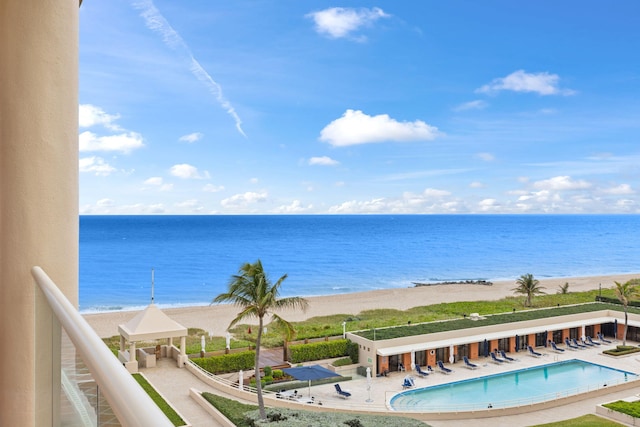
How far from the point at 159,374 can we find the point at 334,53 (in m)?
98.4

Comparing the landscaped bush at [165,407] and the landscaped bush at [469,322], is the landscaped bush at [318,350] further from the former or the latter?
the landscaped bush at [165,407]

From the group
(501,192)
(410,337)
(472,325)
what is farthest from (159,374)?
(501,192)

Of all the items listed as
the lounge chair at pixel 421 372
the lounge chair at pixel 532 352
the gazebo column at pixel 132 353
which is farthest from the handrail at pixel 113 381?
the lounge chair at pixel 532 352

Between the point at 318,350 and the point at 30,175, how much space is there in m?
22.2

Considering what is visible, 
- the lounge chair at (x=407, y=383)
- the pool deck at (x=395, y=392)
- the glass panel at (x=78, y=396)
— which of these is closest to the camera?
the glass panel at (x=78, y=396)

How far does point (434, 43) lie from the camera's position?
108812 mm

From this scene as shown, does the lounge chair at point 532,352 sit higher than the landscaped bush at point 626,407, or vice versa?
the landscaped bush at point 626,407

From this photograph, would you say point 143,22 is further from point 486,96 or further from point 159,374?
point 159,374

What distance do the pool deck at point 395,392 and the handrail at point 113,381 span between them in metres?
15.2

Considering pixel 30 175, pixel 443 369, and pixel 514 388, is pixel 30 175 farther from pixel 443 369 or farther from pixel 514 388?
pixel 443 369

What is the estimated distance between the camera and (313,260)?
9431cm

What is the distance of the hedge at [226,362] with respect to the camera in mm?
21625

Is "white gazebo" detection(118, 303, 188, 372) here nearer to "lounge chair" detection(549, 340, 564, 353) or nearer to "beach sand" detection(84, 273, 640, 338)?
"beach sand" detection(84, 273, 640, 338)

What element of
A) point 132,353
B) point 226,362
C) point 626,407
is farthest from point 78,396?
point 226,362
